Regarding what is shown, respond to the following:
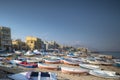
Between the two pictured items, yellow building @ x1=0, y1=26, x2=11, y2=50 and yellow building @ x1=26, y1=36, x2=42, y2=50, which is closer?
yellow building @ x1=0, y1=26, x2=11, y2=50

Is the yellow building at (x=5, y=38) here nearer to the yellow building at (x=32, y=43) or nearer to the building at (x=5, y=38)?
the building at (x=5, y=38)

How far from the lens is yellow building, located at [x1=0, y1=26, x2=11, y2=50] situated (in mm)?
66400

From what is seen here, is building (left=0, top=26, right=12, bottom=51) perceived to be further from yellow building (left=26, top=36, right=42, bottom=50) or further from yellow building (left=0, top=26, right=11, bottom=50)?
yellow building (left=26, top=36, right=42, bottom=50)

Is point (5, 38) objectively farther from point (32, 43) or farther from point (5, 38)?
point (32, 43)

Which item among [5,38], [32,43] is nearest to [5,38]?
[5,38]

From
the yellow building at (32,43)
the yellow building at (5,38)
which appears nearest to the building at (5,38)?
the yellow building at (5,38)

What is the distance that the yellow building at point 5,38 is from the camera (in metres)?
66.4

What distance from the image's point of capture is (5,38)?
68812mm

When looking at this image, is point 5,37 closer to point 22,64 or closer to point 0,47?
point 0,47

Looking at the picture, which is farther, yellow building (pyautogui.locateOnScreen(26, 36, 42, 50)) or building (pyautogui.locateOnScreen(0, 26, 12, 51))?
yellow building (pyautogui.locateOnScreen(26, 36, 42, 50))

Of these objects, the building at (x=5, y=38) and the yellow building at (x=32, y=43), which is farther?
the yellow building at (x=32, y=43)

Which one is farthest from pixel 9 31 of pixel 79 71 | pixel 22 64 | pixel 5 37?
pixel 79 71

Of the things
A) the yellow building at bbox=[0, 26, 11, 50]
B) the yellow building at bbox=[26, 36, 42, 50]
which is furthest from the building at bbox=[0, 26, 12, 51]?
the yellow building at bbox=[26, 36, 42, 50]

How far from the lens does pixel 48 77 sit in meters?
11.0
